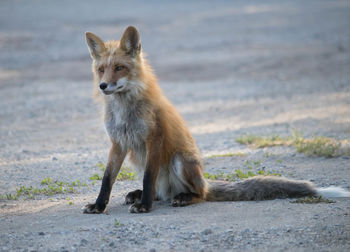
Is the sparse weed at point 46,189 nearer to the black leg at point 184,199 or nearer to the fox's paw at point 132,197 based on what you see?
the fox's paw at point 132,197

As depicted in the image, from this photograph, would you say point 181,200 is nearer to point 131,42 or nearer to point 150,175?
point 150,175

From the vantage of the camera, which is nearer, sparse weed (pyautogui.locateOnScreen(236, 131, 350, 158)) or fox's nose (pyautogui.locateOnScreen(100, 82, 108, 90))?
fox's nose (pyautogui.locateOnScreen(100, 82, 108, 90))

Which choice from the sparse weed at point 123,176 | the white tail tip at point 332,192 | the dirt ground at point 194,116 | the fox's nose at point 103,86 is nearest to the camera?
the dirt ground at point 194,116

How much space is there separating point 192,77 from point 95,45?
12.0 metres

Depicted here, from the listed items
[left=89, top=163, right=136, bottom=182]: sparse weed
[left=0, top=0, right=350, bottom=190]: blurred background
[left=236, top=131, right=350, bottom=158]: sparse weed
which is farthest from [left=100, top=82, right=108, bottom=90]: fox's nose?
[left=236, top=131, right=350, bottom=158]: sparse weed

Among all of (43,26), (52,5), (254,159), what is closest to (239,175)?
(254,159)

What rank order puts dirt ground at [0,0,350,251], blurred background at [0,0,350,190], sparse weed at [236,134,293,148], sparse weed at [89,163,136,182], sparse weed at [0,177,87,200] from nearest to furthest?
dirt ground at [0,0,350,251] → sparse weed at [0,177,87,200] → sparse weed at [89,163,136,182] → sparse weed at [236,134,293,148] → blurred background at [0,0,350,190]

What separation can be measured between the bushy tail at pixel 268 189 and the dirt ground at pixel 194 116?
0.71 ft

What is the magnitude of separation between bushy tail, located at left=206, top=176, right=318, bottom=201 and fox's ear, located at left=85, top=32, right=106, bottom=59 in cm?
223

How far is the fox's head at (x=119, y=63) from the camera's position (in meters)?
5.39

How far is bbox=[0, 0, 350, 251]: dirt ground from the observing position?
4.59 meters

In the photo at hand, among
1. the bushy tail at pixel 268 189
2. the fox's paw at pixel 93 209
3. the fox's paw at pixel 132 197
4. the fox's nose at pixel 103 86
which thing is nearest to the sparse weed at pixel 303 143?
the bushy tail at pixel 268 189

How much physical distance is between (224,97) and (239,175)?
7675 millimetres

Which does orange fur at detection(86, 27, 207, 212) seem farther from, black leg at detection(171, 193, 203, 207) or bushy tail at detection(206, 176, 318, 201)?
bushy tail at detection(206, 176, 318, 201)
